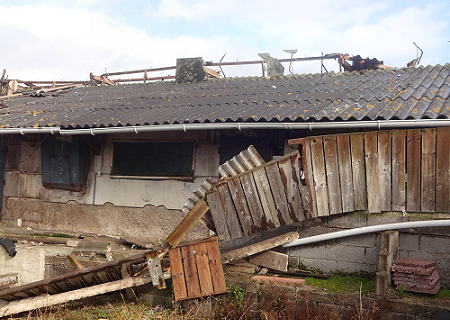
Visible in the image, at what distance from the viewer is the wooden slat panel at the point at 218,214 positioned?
6156 millimetres

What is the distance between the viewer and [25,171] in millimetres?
9086

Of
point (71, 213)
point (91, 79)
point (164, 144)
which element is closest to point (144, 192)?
point (164, 144)

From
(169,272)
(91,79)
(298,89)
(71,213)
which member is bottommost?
(169,272)


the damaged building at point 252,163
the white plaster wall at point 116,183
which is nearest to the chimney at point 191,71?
the damaged building at point 252,163

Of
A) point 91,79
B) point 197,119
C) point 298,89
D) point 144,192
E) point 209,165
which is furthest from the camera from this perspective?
point 91,79

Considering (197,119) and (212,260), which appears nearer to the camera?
(212,260)

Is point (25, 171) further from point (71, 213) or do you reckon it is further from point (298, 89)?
point (298, 89)

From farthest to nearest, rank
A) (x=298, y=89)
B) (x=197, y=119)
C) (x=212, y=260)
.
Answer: (x=298, y=89)
(x=197, y=119)
(x=212, y=260)

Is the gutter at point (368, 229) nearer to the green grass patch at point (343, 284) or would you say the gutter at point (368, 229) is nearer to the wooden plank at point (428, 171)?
the wooden plank at point (428, 171)

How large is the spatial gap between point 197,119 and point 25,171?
471 cm

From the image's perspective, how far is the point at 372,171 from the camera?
588 cm

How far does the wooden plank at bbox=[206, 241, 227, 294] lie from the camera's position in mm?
5973

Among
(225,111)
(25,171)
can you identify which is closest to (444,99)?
(225,111)

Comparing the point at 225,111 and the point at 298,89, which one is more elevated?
the point at 298,89
